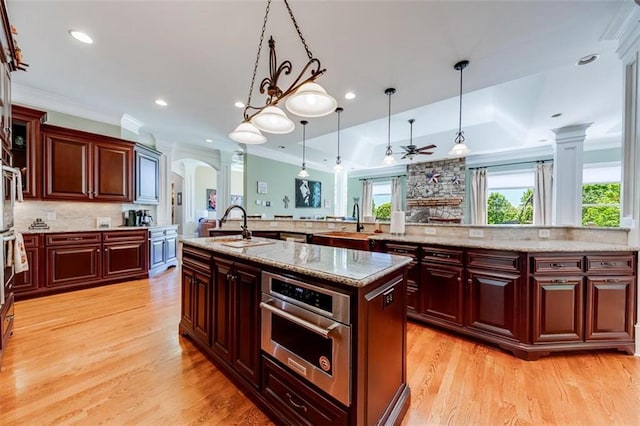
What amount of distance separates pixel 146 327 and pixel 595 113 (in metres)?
6.92

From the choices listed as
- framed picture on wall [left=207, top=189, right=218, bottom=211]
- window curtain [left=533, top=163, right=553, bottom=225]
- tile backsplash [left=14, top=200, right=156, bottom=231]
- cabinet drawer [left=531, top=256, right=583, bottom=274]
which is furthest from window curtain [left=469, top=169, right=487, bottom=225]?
framed picture on wall [left=207, top=189, right=218, bottom=211]

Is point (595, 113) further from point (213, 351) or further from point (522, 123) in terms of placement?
point (213, 351)

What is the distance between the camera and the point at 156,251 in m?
4.75

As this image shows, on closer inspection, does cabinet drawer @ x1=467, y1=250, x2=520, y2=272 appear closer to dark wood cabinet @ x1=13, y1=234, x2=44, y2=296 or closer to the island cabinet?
the island cabinet

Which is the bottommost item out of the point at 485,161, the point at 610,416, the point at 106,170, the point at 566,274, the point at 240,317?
the point at 610,416

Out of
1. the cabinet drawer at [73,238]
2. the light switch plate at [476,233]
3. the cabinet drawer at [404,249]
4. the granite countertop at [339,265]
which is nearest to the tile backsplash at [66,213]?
the cabinet drawer at [73,238]

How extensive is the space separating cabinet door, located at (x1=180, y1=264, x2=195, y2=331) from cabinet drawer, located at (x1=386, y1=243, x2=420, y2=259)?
78.7 inches

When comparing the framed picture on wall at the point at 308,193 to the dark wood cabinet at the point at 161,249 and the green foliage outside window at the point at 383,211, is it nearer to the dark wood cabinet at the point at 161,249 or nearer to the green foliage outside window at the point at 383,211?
the green foliage outside window at the point at 383,211

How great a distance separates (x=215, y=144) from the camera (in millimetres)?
6152

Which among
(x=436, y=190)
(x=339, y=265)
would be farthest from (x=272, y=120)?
(x=436, y=190)

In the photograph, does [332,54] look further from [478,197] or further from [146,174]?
[478,197]

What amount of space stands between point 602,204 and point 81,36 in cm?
971

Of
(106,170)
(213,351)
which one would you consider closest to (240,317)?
(213,351)

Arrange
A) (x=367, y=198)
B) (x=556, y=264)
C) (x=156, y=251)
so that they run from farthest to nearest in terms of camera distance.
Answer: (x=367, y=198) < (x=156, y=251) < (x=556, y=264)
